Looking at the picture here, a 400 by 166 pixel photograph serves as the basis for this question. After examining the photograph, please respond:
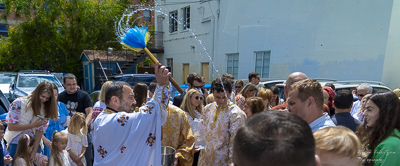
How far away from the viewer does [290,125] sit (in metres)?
0.96

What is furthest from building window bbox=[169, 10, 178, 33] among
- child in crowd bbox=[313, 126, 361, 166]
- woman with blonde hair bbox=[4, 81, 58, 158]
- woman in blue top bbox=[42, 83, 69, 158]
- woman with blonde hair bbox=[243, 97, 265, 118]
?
child in crowd bbox=[313, 126, 361, 166]

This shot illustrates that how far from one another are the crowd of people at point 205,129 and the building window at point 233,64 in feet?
31.1

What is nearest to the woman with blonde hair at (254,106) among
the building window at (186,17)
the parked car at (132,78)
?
the parked car at (132,78)

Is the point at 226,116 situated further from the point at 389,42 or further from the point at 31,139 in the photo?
the point at 389,42

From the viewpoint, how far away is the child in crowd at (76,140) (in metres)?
4.48

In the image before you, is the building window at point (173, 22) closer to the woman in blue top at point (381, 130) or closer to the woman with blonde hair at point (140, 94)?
the woman with blonde hair at point (140, 94)

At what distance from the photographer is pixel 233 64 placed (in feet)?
49.4

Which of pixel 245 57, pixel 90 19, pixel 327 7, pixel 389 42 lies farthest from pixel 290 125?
pixel 90 19

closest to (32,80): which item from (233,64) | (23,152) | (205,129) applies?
(23,152)

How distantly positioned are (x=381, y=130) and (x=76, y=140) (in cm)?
413

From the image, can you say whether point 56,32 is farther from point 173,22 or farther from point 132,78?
point 132,78

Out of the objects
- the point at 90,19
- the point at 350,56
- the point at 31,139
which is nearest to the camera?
the point at 31,139

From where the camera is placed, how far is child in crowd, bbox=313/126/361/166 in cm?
151

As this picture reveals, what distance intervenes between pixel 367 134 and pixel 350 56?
8.51 meters
